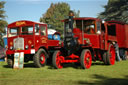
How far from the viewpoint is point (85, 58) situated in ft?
32.5

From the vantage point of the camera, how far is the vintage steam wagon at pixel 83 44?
10.1 meters

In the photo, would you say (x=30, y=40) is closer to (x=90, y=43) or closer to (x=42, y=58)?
(x=42, y=58)

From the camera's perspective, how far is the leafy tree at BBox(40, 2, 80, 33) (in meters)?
49.9

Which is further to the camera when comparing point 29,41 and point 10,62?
point 10,62

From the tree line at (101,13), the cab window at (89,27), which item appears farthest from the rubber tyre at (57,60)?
the tree line at (101,13)

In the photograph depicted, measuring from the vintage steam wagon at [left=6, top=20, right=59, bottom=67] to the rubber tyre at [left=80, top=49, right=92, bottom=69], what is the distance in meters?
Answer: 2.18

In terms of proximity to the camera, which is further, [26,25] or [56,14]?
[56,14]

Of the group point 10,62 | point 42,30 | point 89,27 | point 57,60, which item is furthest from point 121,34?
point 10,62

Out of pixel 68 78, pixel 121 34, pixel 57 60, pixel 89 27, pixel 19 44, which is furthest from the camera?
pixel 121 34

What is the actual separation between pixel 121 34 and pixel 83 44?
677cm

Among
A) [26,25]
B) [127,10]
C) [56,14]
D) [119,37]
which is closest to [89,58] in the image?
[26,25]

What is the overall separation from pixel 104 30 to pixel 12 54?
5456 millimetres

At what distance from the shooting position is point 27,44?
11789 millimetres

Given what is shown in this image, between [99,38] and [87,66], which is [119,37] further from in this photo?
[87,66]
